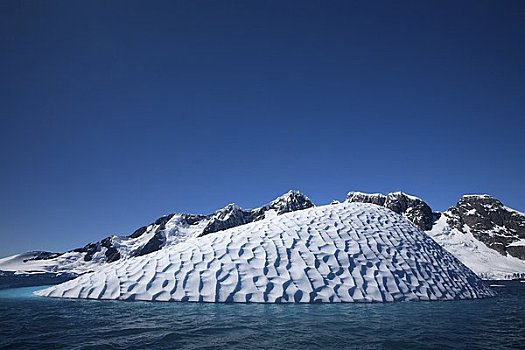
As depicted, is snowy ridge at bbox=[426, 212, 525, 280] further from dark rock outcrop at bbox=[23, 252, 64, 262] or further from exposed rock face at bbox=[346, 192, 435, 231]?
dark rock outcrop at bbox=[23, 252, 64, 262]

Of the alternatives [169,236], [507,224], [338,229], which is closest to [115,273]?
[338,229]

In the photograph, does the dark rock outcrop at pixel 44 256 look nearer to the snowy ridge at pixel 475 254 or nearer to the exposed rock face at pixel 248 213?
the exposed rock face at pixel 248 213

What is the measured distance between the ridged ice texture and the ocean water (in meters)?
1.87

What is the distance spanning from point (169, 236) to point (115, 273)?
169790 mm

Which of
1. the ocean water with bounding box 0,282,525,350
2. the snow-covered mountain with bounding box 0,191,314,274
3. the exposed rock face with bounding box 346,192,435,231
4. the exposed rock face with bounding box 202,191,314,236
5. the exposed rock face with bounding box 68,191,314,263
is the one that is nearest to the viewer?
the ocean water with bounding box 0,282,525,350

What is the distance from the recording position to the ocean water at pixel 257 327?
8.83 metres

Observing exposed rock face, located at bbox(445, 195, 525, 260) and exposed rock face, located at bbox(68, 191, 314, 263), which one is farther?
exposed rock face, located at bbox(68, 191, 314, 263)

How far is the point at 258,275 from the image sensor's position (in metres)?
19.1

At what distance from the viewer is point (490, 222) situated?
165 meters

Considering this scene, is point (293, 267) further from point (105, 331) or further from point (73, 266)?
point (73, 266)

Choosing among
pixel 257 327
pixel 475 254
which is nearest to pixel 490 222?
pixel 475 254

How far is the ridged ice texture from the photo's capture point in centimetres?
1809

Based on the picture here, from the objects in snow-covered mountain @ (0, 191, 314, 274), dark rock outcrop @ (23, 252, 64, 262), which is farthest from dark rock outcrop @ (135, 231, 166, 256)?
dark rock outcrop @ (23, 252, 64, 262)

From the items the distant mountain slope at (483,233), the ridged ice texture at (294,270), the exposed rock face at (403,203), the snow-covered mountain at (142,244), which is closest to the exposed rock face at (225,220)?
the snow-covered mountain at (142,244)
